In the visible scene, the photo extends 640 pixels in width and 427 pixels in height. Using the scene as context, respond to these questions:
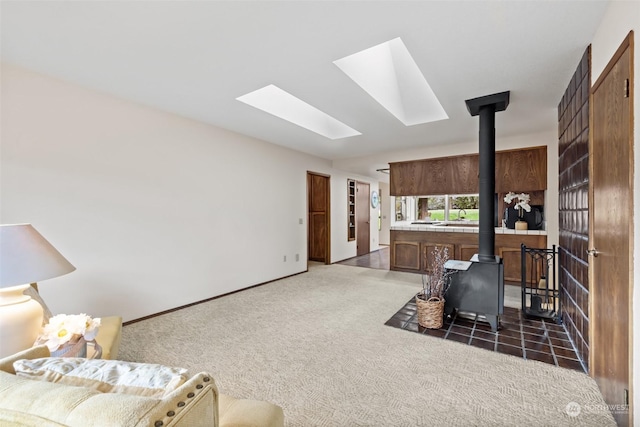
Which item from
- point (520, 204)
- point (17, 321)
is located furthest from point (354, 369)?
point (520, 204)

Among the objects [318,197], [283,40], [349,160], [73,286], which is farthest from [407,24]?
[318,197]

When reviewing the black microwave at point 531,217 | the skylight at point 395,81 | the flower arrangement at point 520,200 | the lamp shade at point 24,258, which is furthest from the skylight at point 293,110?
the black microwave at point 531,217

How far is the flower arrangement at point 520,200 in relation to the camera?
176 inches

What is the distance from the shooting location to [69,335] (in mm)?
1337

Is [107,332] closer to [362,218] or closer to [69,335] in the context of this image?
[69,335]

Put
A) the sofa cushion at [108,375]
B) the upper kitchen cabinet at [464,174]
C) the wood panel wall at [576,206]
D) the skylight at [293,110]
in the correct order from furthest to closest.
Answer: the upper kitchen cabinet at [464,174] < the skylight at [293,110] < the wood panel wall at [576,206] < the sofa cushion at [108,375]

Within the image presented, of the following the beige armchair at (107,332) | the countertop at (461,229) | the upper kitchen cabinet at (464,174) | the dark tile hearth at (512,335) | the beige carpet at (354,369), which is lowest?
the beige carpet at (354,369)

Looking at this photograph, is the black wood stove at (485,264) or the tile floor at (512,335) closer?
the tile floor at (512,335)

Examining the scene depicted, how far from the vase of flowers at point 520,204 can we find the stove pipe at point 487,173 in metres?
2.08

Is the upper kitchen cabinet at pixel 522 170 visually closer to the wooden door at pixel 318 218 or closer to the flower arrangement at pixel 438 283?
the flower arrangement at pixel 438 283

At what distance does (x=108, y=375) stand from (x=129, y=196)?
273cm

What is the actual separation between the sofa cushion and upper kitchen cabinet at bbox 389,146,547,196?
5206 mm

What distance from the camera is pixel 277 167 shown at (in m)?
4.81

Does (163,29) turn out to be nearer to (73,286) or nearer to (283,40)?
(283,40)
